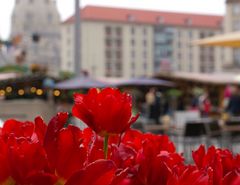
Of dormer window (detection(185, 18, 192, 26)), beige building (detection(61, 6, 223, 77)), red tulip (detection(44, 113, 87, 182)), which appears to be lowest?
red tulip (detection(44, 113, 87, 182))

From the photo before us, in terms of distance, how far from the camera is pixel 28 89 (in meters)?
23.8

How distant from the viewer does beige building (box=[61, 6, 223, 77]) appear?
11088cm

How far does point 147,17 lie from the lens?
384ft

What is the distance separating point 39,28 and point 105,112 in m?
86.7

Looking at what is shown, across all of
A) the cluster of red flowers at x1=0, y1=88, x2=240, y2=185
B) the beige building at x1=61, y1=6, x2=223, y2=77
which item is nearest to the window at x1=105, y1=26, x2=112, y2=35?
the beige building at x1=61, y1=6, x2=223, y2=77

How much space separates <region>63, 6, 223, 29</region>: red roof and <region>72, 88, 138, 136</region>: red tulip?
109m

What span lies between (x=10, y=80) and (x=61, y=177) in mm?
21975

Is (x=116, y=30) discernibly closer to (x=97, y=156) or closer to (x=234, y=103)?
(x=234, y=103)

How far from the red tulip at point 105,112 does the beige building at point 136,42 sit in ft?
350

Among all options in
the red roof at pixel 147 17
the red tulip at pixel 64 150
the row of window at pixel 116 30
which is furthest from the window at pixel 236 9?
the red tulip at pixel 64 150

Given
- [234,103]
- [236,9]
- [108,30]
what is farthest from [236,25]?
[234,103]

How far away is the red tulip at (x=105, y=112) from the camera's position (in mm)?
1080

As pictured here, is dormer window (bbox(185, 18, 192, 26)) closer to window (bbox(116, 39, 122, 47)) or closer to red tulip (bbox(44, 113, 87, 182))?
window (bbox(116, 39, 122, 47))

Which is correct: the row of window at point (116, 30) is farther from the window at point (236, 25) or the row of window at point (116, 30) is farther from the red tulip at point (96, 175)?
the red tulip at point (96, 175)
